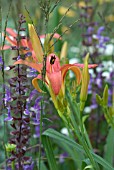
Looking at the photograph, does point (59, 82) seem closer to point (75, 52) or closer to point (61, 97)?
point (61, 97)

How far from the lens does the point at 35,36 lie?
1203 millimetres

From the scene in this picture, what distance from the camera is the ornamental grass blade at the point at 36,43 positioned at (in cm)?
120

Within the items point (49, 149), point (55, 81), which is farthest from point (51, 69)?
point (49, 149)

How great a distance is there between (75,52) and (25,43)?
1.94 meters

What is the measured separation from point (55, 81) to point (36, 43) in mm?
124

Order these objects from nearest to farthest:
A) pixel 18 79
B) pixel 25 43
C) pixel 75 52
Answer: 1. pixel 18 79
2. pixel 25 43
3. pixel 75 52

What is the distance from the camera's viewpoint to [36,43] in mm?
1215

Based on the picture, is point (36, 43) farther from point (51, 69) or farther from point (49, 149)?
point (49, 149)

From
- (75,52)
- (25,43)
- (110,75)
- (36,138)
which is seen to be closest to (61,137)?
(25,43)

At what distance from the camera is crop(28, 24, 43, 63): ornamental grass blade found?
120 centimetres

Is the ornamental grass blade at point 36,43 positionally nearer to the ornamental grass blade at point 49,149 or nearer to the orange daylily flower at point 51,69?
the orange daylily flower at point 51,69

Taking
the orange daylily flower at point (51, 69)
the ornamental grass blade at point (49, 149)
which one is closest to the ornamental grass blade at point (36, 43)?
the orange daylily flower at point (51, 69)

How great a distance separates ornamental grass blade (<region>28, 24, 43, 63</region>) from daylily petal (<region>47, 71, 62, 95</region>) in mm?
85

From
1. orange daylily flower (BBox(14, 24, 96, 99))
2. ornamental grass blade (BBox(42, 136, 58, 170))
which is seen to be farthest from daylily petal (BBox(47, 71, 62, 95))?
ornamental grass blade (BBox(42, 136, 58, 170))
